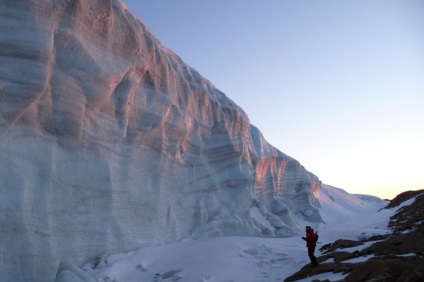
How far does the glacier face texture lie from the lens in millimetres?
9500

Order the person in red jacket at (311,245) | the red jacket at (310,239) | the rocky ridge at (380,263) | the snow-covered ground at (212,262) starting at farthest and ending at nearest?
the snow-covered ground at (212,262) < the red jacket at (310,239) < the person in red jacket at (311,245) < the rocky ridge at (380,263)

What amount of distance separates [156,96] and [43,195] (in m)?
5.87

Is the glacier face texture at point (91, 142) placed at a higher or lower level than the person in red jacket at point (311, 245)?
higher

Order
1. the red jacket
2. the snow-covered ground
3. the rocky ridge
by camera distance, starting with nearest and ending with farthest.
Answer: the rocky ridge
the red jacket
the snow-covered ground

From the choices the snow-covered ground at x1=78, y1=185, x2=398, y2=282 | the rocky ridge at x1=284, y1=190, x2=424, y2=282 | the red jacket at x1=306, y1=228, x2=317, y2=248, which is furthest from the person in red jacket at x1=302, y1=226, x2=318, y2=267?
the snow-covered ground at x1=78, y1=185, x2=398, y2=282

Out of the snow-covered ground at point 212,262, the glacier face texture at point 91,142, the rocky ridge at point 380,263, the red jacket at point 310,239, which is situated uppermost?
the glacier face texture at point 91,142

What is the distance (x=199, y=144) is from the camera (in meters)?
18.0

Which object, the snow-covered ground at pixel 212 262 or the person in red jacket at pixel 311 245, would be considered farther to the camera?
the snow-covered ground at pixel 212 262

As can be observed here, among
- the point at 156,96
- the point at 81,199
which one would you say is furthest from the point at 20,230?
the point at 156,96

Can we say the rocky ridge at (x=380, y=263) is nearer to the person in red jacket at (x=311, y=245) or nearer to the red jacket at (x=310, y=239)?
the person in red jacket at (x=311, y=245)

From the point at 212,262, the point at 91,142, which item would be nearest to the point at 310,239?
the point at 212,262

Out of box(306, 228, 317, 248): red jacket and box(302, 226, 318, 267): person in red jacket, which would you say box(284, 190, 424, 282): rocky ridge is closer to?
box(302, 226, 318, 267): person in red jacket

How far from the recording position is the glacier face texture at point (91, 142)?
9.50 meters

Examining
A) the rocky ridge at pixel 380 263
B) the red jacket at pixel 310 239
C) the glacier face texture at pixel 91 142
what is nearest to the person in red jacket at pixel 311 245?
the red jacket at pixel 310 239
